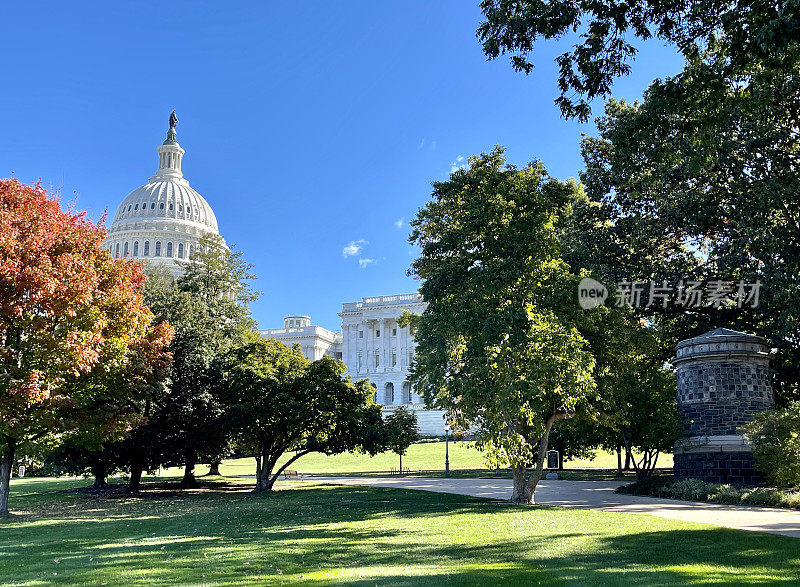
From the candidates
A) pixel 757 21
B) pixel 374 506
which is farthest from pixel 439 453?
pixel 757 21

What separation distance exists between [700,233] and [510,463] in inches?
620

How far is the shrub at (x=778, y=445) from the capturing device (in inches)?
805

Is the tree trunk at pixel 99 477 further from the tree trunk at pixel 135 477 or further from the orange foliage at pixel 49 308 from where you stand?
the orange foliage at pixel 49 308

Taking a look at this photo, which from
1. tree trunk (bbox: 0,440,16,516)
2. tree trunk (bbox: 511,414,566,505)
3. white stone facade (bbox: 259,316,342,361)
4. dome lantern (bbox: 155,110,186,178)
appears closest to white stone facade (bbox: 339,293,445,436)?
white stone facade (bbox: 259,316,342,361)

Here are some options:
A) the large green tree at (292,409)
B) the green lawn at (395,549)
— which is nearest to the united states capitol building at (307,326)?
Result: the large green tree at (292,409)

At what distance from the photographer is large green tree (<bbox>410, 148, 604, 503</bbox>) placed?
1770cm

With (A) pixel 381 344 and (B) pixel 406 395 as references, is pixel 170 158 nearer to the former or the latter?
(A) pixel 381 344

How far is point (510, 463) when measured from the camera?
18.2 m

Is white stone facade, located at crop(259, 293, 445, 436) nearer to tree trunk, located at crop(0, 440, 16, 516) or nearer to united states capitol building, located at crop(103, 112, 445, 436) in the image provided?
united states capitol building, located at crop(103, 112, 445, 436)

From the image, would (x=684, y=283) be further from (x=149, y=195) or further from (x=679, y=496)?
(x=149, y=195)

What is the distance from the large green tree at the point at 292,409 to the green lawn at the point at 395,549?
985cm

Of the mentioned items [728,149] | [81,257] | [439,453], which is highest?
[728,149]

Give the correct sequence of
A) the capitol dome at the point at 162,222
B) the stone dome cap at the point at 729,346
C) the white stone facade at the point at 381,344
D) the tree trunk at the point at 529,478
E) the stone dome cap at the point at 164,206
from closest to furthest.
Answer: the tree trunk at the point at 529,478
the stone dome cap at the point at 729,346
the capitol dome at the point at 162,222
the white stone facade at the point at 381,344
the stone dome cap at the point at 164,206

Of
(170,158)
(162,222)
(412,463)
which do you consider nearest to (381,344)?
(162,222)
